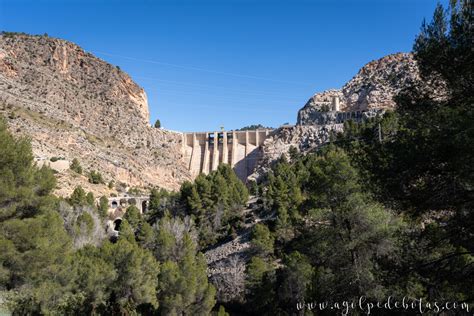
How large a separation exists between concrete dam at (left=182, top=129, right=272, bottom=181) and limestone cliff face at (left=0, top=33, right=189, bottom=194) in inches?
142

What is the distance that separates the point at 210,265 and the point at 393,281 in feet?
77.0

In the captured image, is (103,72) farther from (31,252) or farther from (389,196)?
(389,196)

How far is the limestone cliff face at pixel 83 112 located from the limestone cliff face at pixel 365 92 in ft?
98.0

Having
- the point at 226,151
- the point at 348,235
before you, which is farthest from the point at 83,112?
the point at 348,235

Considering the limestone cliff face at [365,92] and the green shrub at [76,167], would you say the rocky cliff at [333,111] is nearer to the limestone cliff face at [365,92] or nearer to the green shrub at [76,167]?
the limestone cliff face at [365,92]

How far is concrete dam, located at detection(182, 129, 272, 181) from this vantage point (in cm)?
8562

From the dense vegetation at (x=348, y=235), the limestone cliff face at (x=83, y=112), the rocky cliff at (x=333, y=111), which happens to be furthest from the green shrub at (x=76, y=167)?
the rocky cliff at (x=333, y=111)

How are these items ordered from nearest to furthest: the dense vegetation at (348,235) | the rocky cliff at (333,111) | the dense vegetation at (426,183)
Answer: the dense vegetation at (426,183) → the dense vegetation at (348,235) → the rocky cliff at (333,111)

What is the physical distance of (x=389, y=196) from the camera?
27.4ft

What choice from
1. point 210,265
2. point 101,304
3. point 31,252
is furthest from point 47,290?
point 210,265

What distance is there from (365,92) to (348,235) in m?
74.3

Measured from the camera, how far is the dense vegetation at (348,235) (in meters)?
7.82

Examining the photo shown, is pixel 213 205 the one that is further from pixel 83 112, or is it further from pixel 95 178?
pixel 83 112

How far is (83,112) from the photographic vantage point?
73688 mm
